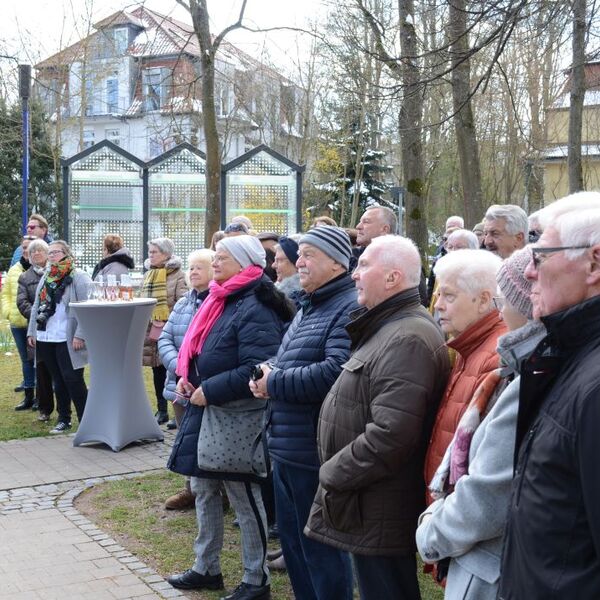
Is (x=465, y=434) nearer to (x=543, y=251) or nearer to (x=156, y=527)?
(x=543, y=251)

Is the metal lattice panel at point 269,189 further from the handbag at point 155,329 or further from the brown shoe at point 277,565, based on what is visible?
the brown shoe at point 277,565

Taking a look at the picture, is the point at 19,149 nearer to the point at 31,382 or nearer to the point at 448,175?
the point at 448,175

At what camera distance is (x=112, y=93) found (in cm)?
5669

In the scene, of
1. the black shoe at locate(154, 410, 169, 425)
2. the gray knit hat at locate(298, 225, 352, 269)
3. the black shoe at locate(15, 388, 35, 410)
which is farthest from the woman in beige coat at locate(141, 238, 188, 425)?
the gray knit hat at locate(298, 225, 352, 269)

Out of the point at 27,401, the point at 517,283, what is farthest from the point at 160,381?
the point at 517,283

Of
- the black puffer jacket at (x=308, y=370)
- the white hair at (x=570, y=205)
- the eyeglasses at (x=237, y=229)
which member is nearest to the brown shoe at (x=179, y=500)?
the eyeglasses at (x=237, y=229)

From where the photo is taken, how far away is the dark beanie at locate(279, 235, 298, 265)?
552 centimetres

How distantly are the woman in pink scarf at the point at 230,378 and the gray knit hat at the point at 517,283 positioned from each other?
87.1 inches

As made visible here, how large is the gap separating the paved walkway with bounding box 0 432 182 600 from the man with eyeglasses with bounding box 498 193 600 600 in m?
3.24

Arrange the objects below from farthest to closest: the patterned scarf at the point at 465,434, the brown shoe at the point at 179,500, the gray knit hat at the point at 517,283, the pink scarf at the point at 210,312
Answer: the brown shoe at the point at 179,500, the pink scarf at the point at 210,312, the patterned scarf at the point at 465,434, the gray knit hat at the point at 517,283

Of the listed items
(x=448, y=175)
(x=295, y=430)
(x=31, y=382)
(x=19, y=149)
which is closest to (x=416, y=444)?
(x=295, y=430)

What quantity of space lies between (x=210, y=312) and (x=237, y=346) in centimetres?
30

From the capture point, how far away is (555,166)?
40.1 m

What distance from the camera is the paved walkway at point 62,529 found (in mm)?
5035
